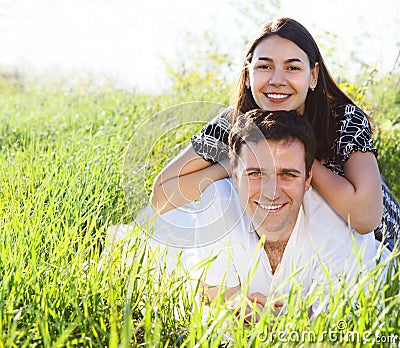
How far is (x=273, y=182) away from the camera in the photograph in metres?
2.45

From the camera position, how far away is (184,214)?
336 cm

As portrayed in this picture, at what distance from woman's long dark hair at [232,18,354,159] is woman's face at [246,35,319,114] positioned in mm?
40

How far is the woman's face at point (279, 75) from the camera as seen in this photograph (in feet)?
9.29

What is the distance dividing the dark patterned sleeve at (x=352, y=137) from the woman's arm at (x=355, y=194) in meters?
0.16

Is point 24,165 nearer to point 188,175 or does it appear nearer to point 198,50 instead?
point 188,175

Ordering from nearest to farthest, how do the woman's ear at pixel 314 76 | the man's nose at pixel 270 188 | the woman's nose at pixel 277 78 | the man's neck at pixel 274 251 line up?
1. the man's nose at pixel 270 188
2. the man's neck at pixel 274 251
3. the woman's nose at pixel 277 78
4. the woman's ear at pixel 314 76

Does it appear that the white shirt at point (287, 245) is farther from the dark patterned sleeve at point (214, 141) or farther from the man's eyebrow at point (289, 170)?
the dark patterned sleeve at point (214, 141)

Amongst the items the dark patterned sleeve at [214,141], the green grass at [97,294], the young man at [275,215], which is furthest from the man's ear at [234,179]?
the green grass at [97,294]

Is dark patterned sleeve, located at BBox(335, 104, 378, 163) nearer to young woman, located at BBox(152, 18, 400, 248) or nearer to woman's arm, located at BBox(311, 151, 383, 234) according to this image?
young woman, located at BBox(152, 18, 400, 248)

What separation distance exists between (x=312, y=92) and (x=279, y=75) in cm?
36

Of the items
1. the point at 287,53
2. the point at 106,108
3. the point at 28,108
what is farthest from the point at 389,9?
the point at 287,53

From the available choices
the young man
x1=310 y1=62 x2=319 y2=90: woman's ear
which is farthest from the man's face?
x1=310 y1=62 x2=319 y2=90: woman's ear

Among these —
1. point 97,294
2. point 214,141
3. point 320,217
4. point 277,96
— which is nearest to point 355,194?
point 320,217

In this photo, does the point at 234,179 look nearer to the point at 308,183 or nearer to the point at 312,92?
the point at 308,183
